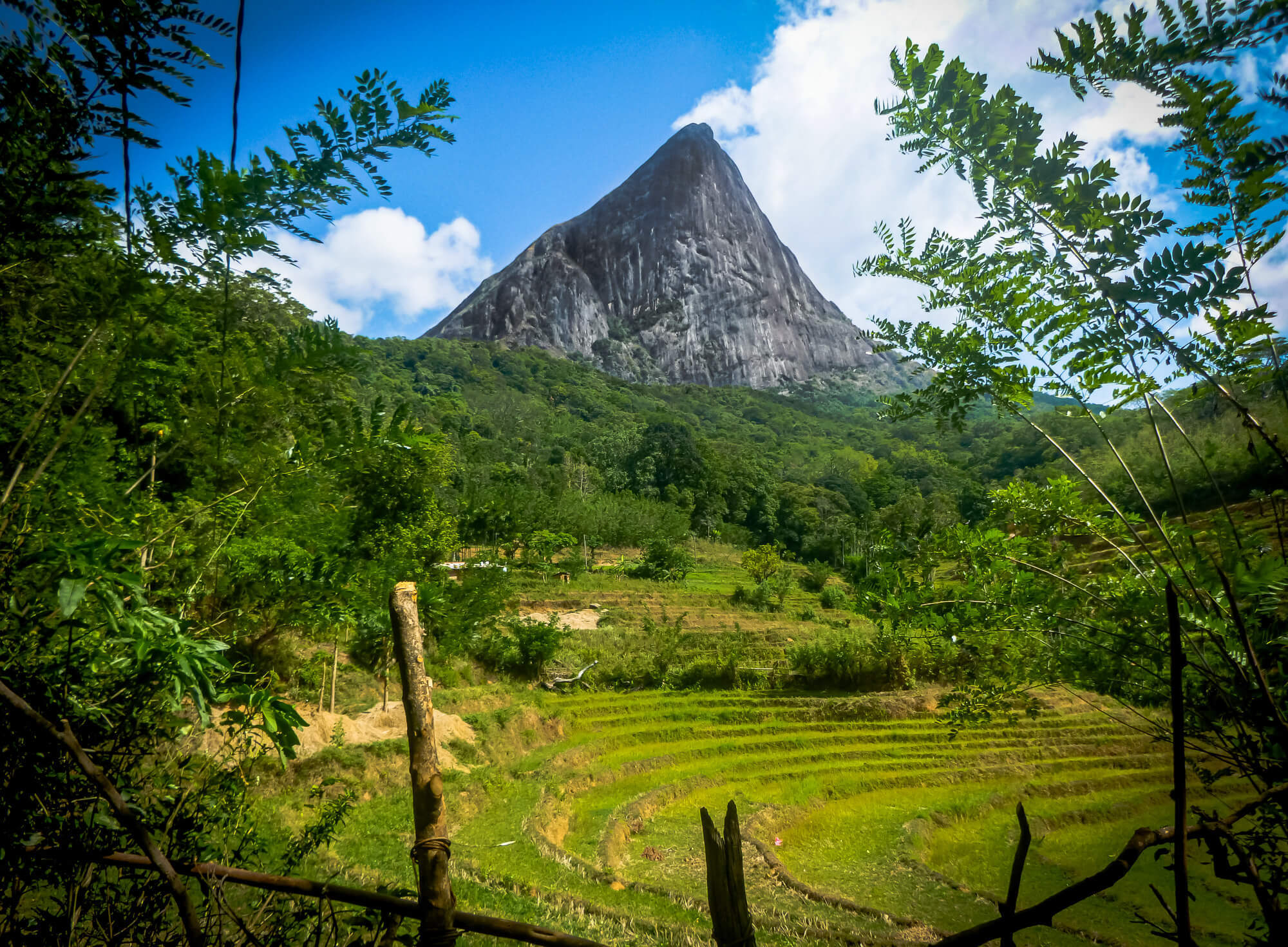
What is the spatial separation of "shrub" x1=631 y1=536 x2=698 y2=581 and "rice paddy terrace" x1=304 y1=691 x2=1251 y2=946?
51.9 ft

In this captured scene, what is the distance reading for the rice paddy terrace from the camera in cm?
693

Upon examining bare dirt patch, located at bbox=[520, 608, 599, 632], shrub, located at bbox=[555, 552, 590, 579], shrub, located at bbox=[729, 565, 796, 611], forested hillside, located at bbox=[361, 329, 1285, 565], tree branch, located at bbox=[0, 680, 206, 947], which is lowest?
shrub, located at bbox=[729, 565, 796, 611]

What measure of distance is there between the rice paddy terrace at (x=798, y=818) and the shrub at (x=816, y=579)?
1712cm

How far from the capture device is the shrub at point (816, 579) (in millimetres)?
35719

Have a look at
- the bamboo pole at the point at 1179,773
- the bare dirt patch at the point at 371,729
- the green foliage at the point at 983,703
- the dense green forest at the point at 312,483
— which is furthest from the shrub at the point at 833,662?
the bamboo pole at the point at 1179,773

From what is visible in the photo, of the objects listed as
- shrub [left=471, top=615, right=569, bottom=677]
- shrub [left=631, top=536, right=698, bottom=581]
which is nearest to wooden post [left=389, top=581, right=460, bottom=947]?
shrub [left=471, top=615, right=569, bottom=677]

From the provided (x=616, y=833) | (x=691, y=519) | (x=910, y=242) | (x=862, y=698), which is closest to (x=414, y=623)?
(x=910, y=242)

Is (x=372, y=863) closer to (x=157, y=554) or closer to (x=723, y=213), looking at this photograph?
(x=157, y=554)

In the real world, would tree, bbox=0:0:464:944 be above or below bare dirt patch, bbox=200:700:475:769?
above

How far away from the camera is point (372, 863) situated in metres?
6.45

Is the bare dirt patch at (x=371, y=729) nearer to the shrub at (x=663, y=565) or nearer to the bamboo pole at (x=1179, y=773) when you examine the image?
the bamboo pole at (x=1179, y=773)

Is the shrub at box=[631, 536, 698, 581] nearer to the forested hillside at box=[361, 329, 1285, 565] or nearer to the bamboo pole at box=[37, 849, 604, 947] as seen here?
the forested hillside at box=[361, 329, 1285, 565]

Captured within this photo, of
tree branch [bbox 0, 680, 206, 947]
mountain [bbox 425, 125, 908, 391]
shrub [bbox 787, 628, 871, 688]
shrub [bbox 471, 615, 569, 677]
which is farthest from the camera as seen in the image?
mountain [bbox 425, 125, 908, 391]

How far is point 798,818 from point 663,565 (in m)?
23.2
